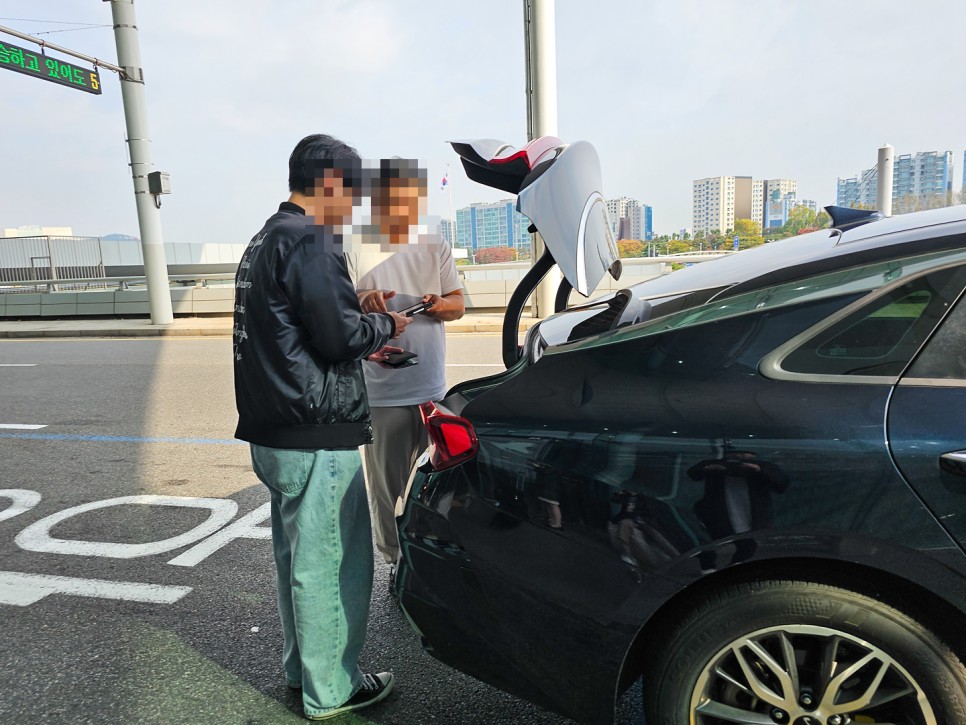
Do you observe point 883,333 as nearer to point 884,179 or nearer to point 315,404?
point 315,404

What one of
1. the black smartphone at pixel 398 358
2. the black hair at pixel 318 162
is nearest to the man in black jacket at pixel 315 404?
the black hair at pixel 318 162

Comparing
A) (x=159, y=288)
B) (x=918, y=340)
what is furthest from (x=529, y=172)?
(x=159, y=288)

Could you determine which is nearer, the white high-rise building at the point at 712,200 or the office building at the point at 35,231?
the white high-rise building at the point at 712,200

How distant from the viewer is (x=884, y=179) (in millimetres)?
11930

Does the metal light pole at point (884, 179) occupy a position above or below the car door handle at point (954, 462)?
above

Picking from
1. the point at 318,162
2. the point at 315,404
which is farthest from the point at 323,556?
the point at 318,162

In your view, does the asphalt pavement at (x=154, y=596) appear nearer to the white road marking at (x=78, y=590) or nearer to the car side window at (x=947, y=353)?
the white road marking at (x=78, y=590)

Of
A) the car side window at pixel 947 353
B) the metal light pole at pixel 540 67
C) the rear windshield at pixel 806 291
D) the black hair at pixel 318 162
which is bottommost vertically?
the car side window at pixel 947 353

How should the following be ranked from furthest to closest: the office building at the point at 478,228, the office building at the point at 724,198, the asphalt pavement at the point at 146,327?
the asphalt pavement at the point at 146,327
the office building at the point at 724,198
the office building at the point at 478,228

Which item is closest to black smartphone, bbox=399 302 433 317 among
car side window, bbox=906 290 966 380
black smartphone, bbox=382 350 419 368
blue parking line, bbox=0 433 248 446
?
black smartphone, bbox=382 350 419 368

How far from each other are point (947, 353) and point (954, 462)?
0.24m

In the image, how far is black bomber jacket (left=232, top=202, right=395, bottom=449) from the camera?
79.4 inches

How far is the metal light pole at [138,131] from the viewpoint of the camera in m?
13.3

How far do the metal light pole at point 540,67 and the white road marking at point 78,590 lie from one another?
835 cm
